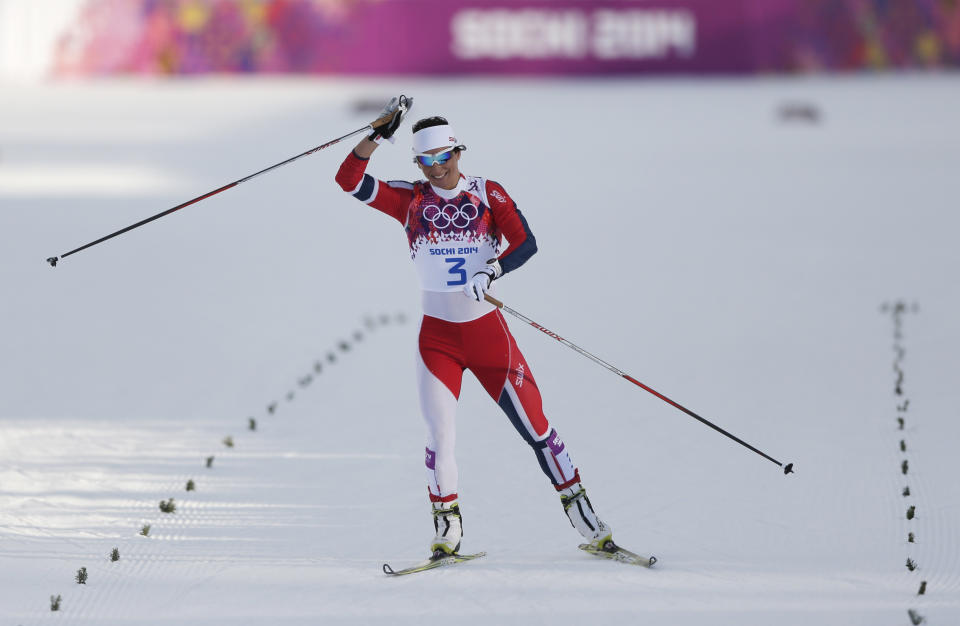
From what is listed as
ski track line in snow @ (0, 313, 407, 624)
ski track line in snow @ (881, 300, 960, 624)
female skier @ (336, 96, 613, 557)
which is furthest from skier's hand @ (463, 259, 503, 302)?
ski track line in snow @ (881, 300, 960, 624)

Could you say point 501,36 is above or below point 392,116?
above

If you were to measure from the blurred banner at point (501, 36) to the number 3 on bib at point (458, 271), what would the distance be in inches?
839

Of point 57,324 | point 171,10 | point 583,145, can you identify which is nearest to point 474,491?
point 57,324

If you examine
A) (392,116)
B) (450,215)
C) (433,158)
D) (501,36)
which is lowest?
(450,215)

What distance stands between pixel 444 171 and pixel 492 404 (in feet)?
11.5

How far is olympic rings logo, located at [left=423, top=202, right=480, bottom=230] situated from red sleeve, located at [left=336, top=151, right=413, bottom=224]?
6.1 inches

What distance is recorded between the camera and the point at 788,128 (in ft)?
78.7

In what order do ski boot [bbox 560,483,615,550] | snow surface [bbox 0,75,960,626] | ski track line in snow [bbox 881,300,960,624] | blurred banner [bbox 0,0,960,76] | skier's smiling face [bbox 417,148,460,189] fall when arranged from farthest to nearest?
blurred banner [bbox 0,0,960,76] < ski boot [bbox 560,483,615,550] < skier's smiling face [bbox 417,148,460,189] < snow surface [bbox 0,75,960,626] < ski track line in snow [bbox 881,300,960,624]

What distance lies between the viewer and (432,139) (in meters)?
6.86

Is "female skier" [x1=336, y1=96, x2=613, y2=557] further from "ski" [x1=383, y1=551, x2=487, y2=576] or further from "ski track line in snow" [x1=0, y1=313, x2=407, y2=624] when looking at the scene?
"ski track line in snow" [x1=0, y1=313, x2=407, y2=624]

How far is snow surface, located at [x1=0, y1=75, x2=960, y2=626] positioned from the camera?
22.2 feet

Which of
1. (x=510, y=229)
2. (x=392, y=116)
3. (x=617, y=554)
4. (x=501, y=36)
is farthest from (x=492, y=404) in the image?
(x=501, y=36)

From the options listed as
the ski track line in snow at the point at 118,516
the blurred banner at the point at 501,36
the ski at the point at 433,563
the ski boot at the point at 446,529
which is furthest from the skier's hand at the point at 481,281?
the blurred banner at the point at 501,36

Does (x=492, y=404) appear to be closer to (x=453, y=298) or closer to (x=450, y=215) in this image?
(x=453, y=298)
